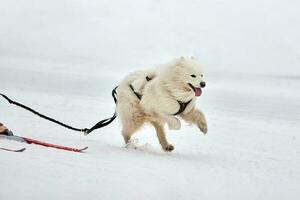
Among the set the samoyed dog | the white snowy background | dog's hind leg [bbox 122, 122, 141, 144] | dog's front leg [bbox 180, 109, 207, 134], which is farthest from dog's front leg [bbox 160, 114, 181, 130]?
dog's hind leg [bbox 122, 122, 141, 144]

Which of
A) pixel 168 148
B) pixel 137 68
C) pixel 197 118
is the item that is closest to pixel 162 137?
pixel 168 148

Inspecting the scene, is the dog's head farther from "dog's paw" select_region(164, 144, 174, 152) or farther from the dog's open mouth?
"dog's paw" select_region(164, 144, 174, 152)

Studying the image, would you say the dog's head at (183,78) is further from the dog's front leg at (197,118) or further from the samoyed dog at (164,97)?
the dog's front leg at (197,118)

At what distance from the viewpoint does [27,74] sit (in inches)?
590

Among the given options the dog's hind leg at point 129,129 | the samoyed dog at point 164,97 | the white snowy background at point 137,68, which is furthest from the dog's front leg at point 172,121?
the dog's hind leg at point 129,129

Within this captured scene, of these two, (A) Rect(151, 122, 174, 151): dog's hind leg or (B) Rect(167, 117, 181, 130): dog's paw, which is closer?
(B) Rect(167, 117, 181, 130): dog's paw

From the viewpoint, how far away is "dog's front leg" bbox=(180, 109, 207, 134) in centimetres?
566

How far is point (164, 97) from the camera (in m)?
5.59

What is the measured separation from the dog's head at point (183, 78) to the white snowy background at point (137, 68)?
69cm

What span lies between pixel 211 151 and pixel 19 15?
21713 millimetres

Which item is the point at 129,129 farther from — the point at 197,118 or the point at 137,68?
the point at 137,68

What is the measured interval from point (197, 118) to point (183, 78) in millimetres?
465

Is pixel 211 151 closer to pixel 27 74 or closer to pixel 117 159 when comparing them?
pixel 117 159

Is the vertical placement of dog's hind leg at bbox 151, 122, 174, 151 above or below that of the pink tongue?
below
